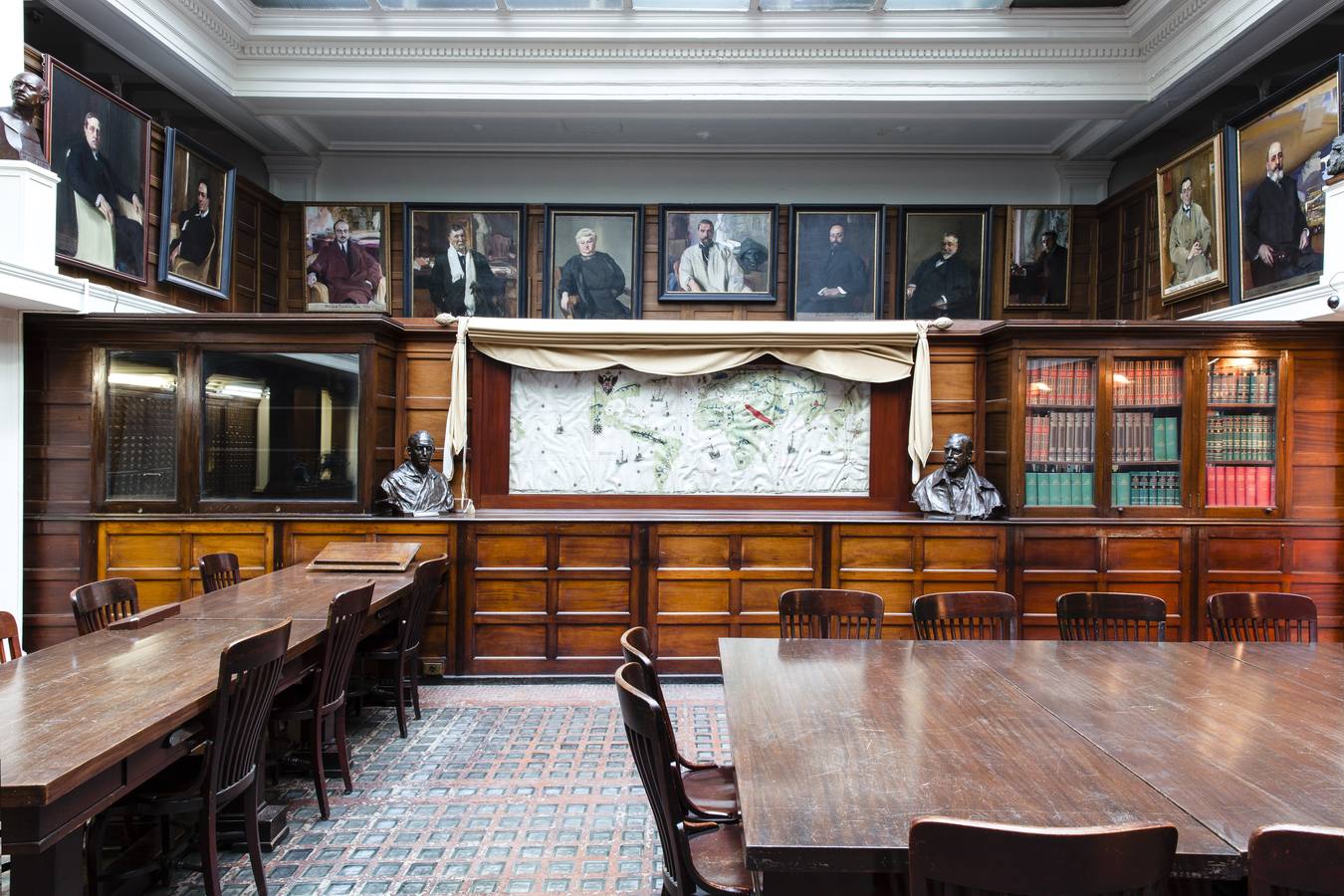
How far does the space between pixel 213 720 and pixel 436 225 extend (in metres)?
5.56

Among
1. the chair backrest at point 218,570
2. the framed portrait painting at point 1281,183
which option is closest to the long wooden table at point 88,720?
the chair backrest at point 218,570

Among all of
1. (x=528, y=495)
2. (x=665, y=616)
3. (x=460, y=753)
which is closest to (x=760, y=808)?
(x=460, y=753)

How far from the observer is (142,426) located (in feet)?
17.7

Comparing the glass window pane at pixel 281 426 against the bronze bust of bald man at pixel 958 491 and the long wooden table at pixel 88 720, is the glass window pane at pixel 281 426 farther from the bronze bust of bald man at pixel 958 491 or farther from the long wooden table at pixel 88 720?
the bronze bust of bald man at pixel 958 491

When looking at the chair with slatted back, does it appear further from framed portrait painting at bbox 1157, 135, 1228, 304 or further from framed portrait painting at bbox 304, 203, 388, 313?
framed portrait painting at bbox 304, 203, 388, 313

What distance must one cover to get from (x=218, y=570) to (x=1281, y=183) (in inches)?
288

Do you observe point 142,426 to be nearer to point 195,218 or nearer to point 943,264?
point 195,218

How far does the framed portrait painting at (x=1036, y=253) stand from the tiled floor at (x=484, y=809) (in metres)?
4.86

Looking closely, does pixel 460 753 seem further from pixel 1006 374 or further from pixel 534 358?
pixel 1006 374

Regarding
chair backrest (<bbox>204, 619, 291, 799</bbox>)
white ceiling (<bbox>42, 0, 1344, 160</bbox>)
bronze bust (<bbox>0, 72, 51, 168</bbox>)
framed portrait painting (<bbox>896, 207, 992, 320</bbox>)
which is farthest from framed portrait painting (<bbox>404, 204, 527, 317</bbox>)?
chair backrest (<bbox>204, 619, 291, 799</bbox>)

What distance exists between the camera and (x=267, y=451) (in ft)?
18.1

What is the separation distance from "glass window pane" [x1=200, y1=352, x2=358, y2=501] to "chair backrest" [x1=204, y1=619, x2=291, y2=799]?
9.50ft

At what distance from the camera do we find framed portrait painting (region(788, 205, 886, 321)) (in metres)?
7.03

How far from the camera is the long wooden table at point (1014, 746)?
1.66 metres
